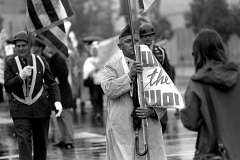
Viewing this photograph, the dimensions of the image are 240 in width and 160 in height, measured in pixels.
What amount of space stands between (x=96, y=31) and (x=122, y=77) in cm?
4564

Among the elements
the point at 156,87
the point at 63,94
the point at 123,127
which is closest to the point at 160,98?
the point at 156,87

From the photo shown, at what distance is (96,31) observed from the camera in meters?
52.5

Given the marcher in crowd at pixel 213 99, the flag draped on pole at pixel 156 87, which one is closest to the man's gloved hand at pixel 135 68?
the flag draped on pole at pixel 156 87

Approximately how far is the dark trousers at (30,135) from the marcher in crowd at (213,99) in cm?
372

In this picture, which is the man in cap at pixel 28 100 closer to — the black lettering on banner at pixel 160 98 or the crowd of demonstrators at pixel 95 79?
the black lettering on banner at pixel 160 98

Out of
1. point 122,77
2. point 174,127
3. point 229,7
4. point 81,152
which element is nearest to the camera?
point 122,77

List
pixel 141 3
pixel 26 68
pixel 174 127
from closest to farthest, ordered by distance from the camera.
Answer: pixel 141 3 < pixel 26 68 < pixel 174 127

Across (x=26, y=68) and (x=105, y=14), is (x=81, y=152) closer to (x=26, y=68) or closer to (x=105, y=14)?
(x=26, y=68)

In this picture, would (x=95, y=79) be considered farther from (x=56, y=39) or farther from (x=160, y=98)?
(x=160, y=98)

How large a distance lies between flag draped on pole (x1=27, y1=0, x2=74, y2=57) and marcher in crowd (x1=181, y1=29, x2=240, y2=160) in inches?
130

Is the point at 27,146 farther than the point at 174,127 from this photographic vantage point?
No

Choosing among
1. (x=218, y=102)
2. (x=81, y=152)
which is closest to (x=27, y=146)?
(x=81, y=152)

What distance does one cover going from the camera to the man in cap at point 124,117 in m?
7.05

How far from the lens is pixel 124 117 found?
714 centimetres
